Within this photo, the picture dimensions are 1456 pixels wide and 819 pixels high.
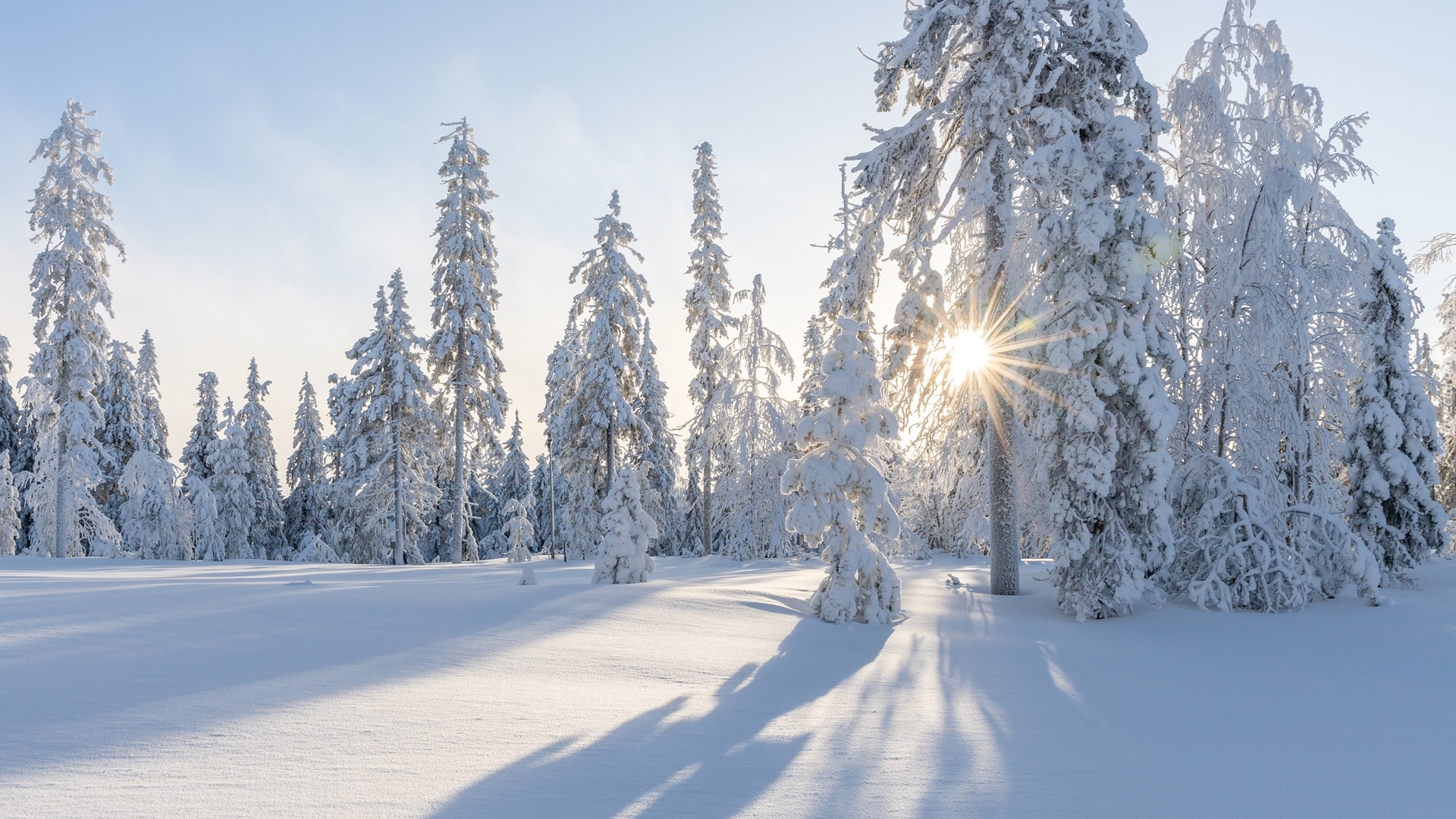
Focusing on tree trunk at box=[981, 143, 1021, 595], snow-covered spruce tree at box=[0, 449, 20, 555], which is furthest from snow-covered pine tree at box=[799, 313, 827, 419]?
snow-covered spruce tree at box=[0, 449, 20, 555]

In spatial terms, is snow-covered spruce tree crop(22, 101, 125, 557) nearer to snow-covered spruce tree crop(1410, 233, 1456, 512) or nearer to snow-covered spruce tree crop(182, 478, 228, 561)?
snow-covered spruce tree crop(182, 478, 228, 561)

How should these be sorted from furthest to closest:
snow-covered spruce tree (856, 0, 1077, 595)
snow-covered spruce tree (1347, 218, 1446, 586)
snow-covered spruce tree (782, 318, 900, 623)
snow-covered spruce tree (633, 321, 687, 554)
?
snow-covered spruce tree (633, 321, 687, 554), snow-covered spruce tree (1347, 218, 1446, 586), snow-covered spruce tree (856, 0, 1077, 595), snow-covered spruce tree (782, 318, 900, 623)

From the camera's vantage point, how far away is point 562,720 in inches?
217

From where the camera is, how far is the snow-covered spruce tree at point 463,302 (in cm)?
2941

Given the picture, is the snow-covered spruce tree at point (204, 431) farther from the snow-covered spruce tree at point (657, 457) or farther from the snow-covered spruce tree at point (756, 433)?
the snow-covered spruce tree at point (756, 433)

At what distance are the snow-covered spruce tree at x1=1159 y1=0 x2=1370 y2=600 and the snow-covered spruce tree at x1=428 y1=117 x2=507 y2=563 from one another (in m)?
22.6

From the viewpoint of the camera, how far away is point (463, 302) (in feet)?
95.8

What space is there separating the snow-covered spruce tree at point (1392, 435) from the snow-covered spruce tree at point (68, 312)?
34630 millimetres

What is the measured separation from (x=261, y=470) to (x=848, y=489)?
42790mm

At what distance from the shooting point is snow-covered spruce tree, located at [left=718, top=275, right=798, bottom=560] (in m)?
28.6

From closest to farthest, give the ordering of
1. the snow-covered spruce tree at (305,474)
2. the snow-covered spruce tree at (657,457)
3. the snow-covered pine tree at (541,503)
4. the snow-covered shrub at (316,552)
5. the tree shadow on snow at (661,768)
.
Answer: the tree shadow on snow at (661,768) < the snow-covered spruce tree at (657,457) < the snow-covered shrub at (316,552) < the snow-covered spruce tree at (305,474) < the snow-covered pine tree at (541,503)

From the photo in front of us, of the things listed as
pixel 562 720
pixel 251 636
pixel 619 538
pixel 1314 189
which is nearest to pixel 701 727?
pixel 562 720

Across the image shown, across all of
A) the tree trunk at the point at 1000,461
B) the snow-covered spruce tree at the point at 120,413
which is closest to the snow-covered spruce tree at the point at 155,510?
the snow-covered spruce tree at the point at 120,413

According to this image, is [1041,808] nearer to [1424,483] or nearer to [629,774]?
[629,774]
